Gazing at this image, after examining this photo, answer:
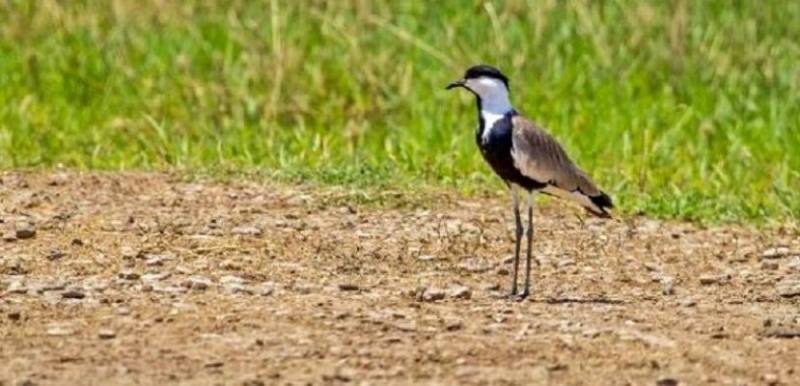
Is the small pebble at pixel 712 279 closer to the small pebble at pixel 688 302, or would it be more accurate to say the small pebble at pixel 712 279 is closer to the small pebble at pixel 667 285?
the small pebble at pixel 667 285

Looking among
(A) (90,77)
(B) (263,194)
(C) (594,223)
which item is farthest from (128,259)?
(A) (90,77)

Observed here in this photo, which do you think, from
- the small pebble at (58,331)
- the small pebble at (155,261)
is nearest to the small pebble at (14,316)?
the small pebble at (58,331)

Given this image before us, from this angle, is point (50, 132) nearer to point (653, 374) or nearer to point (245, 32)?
point (245, 32)

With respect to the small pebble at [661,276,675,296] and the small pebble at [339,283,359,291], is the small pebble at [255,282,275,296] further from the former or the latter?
the small pebble at [661,276,675,296]

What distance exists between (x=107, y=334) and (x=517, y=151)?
4.91 feet

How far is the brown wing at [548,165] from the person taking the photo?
277 inches

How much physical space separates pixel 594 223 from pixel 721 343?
2418mm

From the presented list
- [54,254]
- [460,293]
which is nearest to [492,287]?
[460,293]

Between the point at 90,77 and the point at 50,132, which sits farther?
the point at 90,77

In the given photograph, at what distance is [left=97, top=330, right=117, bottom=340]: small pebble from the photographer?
20.4 ft

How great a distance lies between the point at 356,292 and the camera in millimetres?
7113

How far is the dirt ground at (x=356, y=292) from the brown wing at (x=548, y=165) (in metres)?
0.33

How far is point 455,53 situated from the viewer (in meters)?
11.2

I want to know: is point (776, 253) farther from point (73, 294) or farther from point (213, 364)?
point (213, 364)
